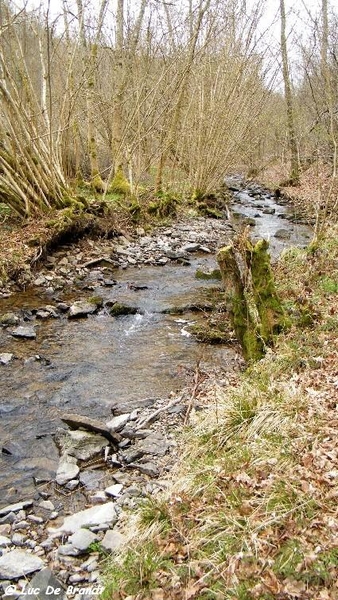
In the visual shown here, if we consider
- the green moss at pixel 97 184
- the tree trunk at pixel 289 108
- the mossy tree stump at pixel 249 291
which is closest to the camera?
the mossy tree stump at pixel 249 291

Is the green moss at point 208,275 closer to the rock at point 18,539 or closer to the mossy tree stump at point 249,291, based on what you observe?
the mossy tree stump at point 249,291

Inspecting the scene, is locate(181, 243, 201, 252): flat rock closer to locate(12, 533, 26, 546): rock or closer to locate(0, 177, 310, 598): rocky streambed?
locate(0, 177, 310, 598): rocky streambed

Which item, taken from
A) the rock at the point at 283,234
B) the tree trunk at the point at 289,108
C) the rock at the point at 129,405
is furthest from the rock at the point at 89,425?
the tree trunk at the point at 289,108

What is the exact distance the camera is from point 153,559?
2.74 m

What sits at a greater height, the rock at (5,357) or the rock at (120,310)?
the rock at (120,310)

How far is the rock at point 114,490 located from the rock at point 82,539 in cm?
50

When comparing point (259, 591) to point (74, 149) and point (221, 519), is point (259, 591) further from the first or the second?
point (74, 149)

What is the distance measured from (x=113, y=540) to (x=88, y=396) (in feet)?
7.72

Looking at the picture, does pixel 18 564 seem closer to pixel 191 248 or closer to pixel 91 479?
pixel 91 479

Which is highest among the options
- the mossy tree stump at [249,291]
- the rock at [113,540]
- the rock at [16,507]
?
the mossy tree stump at [249,291]

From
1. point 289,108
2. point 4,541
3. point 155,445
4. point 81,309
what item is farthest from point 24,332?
point 289,108

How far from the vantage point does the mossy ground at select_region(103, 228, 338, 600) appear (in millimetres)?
2422

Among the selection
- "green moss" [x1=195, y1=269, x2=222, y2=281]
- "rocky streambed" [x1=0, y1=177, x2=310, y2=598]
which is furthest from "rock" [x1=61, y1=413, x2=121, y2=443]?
"green moss" [x1=195, y1=269, x2=222, y2=281]

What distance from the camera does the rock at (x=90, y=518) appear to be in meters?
3.32
